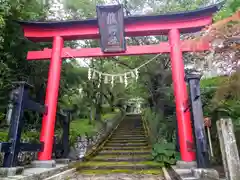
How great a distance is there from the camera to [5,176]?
12.9ft

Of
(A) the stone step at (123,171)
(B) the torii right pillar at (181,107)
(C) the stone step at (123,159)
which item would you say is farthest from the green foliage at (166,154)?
(B) the torii right pillar at (181,107)

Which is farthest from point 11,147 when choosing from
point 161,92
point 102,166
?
point 161,92

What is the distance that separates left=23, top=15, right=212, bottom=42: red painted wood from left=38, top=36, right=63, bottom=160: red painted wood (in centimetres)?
33

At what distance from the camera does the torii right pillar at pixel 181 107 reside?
5.27m

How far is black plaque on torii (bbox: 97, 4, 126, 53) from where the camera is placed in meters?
6.48

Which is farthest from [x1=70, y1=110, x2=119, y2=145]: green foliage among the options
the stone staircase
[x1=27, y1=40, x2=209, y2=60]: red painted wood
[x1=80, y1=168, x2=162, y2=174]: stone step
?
[x1=27, y1=40, x2=209, y2=60]: red painted wood

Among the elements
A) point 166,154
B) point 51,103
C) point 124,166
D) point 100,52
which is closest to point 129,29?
point 100,52

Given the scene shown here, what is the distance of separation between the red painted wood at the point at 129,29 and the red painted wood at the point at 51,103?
1.07 ft

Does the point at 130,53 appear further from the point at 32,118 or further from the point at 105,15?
the point at 32,118

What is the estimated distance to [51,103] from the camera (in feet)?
19.8

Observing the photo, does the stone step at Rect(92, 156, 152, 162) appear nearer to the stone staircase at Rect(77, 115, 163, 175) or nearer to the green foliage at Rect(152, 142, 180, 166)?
the stone staircase at Rect(77, 115, 163, 175)

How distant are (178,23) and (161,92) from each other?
204 inches

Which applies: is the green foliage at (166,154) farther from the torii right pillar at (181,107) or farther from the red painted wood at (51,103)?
the red painted wood at (51,103)

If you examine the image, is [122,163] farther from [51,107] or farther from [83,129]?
[83,129]
